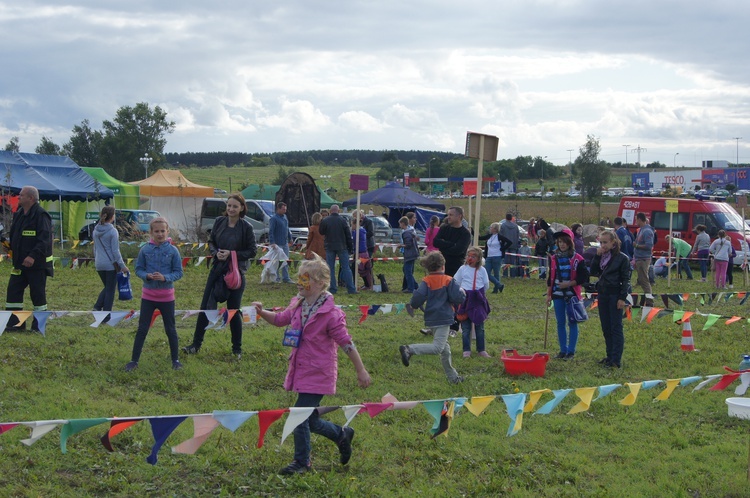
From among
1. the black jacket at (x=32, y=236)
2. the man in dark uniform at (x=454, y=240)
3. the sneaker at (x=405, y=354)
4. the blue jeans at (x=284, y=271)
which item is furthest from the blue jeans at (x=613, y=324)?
the blue jeans at (x=284, y=271)

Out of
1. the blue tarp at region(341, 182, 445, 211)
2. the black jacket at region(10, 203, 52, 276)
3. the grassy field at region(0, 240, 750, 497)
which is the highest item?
the blue tarp at region(341, 182, 445, 211)

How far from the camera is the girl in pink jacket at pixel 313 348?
5.70m

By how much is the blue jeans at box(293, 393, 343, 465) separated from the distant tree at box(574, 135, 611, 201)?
161 ft

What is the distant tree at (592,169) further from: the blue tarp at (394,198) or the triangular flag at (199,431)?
the triangular flag at (199,431)

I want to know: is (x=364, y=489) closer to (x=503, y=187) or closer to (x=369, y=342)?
(x=369, y=342)

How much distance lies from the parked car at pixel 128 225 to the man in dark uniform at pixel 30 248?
15831 mm

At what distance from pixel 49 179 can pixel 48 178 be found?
94 millimetres

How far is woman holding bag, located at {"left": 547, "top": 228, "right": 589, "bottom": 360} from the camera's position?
34.1 ft

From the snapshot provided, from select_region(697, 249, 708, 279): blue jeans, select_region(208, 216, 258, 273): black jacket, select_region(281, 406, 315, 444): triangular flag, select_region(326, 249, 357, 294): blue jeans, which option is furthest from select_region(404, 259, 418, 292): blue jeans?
select_region(281, 406, 315, 444): triangular flag

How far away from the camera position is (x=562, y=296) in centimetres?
1056

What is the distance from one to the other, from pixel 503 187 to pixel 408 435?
87888 mm

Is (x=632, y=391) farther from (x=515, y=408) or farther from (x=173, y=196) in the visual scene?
(x=173, y=196)

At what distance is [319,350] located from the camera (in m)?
5.75

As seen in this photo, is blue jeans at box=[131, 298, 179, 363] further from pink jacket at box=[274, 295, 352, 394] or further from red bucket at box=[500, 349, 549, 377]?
red bucket at box=[500, 349, 549, 377]
